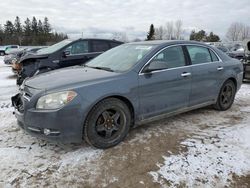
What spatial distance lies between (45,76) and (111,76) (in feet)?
3.65

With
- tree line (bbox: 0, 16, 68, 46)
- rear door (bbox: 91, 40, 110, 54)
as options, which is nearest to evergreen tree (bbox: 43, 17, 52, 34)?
tree line (bbox: 0, 16, 68, 46)

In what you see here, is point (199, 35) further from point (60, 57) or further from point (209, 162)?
point (209, 162)

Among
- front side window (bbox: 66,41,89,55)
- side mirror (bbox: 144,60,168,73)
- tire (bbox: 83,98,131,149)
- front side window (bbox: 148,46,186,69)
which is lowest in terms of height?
tire (bbox: 83,98,131,149)

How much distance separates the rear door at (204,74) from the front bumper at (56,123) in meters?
2.38

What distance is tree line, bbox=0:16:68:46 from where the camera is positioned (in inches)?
2464

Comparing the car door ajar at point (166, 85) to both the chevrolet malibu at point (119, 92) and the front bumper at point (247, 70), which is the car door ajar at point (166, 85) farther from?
the front bumper at point (247, 70)

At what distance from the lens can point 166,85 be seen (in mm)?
4270

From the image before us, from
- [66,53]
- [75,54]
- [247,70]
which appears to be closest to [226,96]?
[247,70]

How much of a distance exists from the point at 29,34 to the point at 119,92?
75.8 meters

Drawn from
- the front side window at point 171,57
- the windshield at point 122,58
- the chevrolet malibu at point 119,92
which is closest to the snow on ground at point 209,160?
the chevrolet malibu at point 119,92

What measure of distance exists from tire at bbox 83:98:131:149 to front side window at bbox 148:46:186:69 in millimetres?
1034

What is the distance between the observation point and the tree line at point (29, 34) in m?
62.6

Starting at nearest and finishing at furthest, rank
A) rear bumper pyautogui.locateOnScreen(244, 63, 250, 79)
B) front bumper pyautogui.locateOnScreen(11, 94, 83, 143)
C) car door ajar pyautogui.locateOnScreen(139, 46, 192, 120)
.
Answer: front bumper pyautogui.locateOnScreen(11, 94, 83, 143) → car door ajar pyautogui.locateOnScreen(139, 46, 192, 120) → rear bumper pyautogui.locateOnScreen(244, 63, 250, 79)

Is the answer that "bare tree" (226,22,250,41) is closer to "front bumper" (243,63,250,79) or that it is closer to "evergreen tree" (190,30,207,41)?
"evergreen tree" (190,30,207,41)
